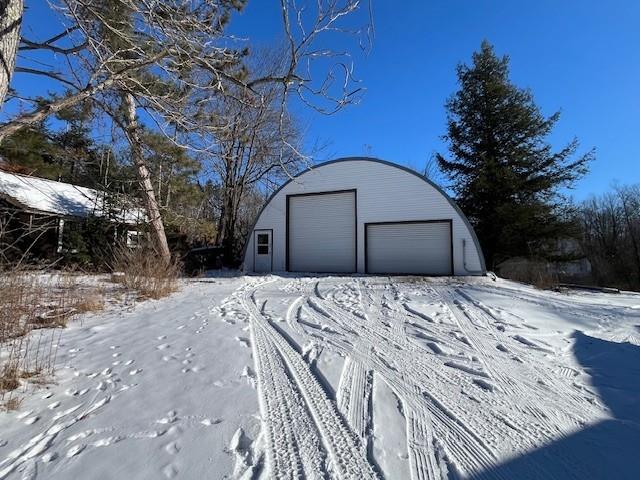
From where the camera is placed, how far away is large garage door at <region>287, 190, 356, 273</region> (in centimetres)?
1606

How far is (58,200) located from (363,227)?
15312mm

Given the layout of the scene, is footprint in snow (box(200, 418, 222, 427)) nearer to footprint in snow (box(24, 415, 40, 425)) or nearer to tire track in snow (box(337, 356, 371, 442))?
tire track in snow (box(337, 356, 371, 442))

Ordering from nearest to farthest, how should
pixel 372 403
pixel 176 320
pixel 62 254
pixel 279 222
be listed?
pixel 372 403 < pixel 176 320 < pixel 62 254 < pixel 279 222

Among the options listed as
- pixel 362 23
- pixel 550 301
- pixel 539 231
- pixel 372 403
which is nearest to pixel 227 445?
pixel 372 403

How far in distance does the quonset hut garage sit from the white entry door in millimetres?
47

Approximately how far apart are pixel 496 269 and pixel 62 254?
22.1 m

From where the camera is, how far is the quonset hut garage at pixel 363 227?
14695 millimetres

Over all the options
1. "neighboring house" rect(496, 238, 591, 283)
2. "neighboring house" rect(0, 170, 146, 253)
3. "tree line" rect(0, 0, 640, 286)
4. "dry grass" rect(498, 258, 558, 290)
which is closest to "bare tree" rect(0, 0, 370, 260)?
"tree line" rect(0, 0, 640, 286)

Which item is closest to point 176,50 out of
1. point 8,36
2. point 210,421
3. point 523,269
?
point 8,36

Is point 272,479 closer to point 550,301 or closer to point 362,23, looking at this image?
point 362,23

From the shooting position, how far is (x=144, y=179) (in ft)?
38.4

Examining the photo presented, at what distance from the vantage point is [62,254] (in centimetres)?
1523

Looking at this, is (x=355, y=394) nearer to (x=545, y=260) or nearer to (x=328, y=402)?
(x=328, y=402)

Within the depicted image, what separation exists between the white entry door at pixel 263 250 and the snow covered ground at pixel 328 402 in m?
10.9
